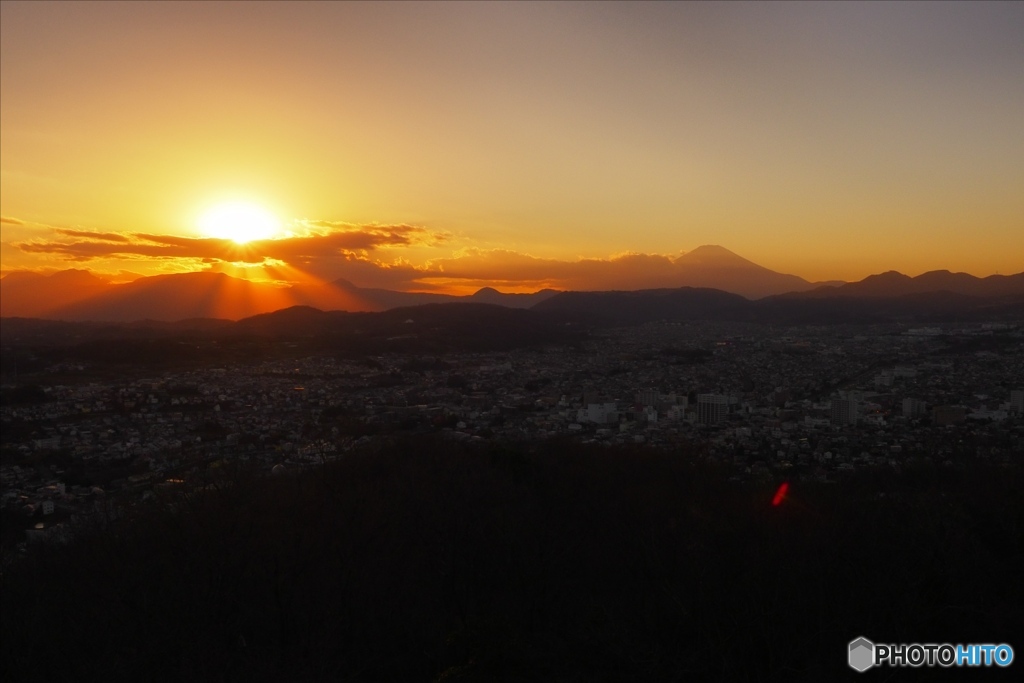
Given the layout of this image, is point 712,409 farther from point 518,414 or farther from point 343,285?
point 343,285

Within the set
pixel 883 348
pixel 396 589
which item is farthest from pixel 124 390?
pixel 883 348

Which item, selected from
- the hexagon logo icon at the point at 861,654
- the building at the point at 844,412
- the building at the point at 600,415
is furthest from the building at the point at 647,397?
the hexagon logo icon at the point at 861,654

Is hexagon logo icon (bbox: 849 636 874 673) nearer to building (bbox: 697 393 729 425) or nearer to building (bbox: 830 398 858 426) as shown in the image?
building (bbox: 830 398 858 426)

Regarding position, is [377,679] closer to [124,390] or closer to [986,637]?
[986,637]

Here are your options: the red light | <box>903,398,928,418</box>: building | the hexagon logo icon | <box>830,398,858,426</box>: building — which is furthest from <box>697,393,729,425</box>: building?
the hexagon logo icon

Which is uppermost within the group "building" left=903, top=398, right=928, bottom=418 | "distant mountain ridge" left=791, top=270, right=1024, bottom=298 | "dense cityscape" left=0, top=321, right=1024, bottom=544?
"distant mountain ridge" left=791, top=270, right=1024, bottom=298

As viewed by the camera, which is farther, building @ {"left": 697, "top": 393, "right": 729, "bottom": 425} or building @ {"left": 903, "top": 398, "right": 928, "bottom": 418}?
building @ {"left": 697, "top": 393, "right": 729, "bottom": 425}

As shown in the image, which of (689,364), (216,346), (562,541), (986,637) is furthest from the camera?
(216,346)

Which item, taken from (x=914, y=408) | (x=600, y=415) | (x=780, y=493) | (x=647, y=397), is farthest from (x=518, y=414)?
(x=780, y=493)
